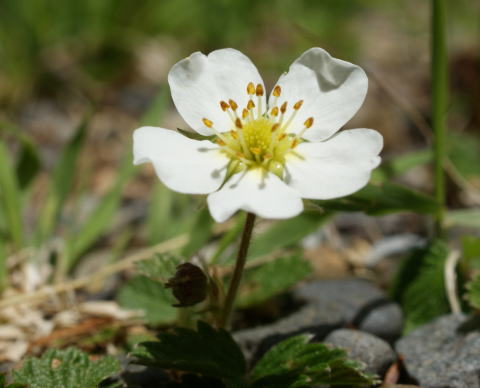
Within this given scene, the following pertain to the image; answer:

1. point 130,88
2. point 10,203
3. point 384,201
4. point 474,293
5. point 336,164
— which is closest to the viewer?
point 336,164

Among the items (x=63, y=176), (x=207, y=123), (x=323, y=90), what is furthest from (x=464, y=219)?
(x=63, y=176)

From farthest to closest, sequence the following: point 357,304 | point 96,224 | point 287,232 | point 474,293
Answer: point 96,224
point 287,232
point 357,304
point 474,293

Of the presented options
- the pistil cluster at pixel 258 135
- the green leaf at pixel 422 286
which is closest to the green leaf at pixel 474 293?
the green leaf at pixel 422 286

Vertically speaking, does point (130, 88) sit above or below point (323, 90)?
above

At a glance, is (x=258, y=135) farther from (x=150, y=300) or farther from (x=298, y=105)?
(x=150, y=300)

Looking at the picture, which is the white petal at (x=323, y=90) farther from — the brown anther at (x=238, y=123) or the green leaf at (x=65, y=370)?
the green leaf at (x=65, y=370)

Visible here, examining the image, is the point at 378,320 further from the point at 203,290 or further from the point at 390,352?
the point at 203,290

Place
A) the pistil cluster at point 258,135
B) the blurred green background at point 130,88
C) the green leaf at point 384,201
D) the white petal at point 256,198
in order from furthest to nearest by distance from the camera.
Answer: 1. the blurred green background at point 130,88
2. the green leaf at point 384,201
3. the pistil cluster at point 258,135
4. the white petal at point 256,198

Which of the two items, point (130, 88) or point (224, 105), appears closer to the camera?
point (224, 105)
